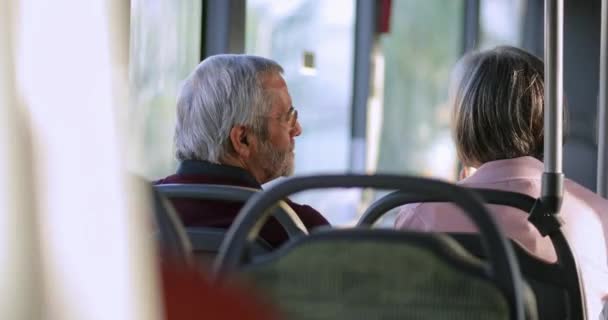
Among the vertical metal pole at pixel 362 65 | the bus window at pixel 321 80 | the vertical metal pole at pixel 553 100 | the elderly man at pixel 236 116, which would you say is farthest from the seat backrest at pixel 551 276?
the vertical metal pole at pixel 362 65

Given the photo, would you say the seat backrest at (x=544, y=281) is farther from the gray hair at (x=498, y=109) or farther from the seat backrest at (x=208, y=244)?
the gray hair at (x=498, y=109)

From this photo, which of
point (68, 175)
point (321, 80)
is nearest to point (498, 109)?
point (68, 175)

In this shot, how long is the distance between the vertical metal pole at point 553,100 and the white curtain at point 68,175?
115 centimetres

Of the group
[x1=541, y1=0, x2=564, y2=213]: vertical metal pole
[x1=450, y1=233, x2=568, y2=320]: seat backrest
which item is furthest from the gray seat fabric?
[x1=541, y1=0, x2=564, y2=213]: vertical metal pole

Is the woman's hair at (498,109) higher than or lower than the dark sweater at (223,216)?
higher

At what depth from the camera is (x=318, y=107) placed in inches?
244

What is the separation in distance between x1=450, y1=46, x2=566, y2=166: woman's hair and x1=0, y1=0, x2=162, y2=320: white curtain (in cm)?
152

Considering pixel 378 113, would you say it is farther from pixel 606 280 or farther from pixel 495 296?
pixel 495 296

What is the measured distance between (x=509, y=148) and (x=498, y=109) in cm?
8

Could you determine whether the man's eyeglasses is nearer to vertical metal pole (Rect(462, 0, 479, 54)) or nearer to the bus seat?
the bus seat

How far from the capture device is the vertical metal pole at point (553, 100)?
6.40 feet

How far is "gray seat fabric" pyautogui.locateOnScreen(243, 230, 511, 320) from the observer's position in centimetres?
135

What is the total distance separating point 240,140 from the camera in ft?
8.41

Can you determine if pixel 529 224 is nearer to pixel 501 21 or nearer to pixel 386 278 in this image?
pixel 386 278
